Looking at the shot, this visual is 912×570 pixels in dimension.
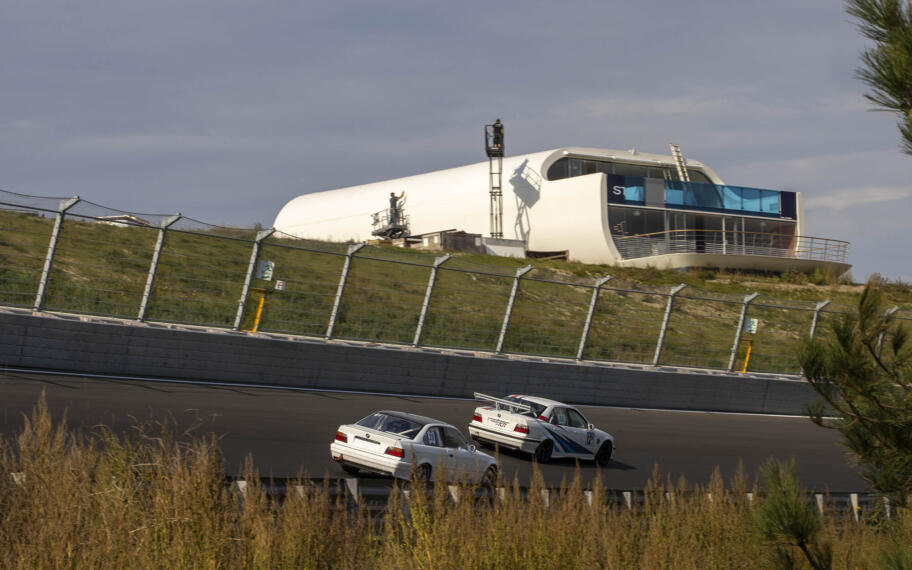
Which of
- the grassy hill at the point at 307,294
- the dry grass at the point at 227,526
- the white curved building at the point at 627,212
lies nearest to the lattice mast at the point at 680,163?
the white curved building at the point at 627,212

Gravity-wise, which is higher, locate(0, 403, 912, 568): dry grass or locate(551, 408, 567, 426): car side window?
locate(0, 403, 912, 568): dry grass

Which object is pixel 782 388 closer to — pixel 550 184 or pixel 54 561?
pixel 54 561

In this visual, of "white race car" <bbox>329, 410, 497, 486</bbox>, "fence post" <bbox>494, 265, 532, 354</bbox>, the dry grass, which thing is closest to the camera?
the dry grass

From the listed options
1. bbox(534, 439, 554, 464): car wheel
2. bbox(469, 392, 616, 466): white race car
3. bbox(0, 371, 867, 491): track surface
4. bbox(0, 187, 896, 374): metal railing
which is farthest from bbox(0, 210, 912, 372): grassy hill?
bbox(534, 439, 554, 464): car wheel

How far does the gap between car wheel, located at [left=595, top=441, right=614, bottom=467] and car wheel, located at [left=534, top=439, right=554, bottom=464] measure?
1058 mm

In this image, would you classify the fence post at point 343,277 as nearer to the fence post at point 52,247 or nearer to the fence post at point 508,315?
the fence post at point 508,315

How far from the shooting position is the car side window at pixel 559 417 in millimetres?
16312

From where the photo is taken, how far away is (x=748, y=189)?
6469 centimetres

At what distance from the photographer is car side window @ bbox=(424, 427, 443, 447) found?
12625mm

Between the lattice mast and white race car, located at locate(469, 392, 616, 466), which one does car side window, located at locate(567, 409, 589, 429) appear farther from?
the lattice mast

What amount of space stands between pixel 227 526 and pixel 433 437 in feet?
22.5

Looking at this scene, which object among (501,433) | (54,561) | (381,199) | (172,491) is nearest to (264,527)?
(172,491)

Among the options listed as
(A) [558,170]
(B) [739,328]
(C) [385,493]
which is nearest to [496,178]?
(A) [558,170]

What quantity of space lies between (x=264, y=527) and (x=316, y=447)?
7661mm
